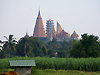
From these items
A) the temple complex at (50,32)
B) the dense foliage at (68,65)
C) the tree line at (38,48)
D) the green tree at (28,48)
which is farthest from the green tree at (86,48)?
the temple complex at (50,32)

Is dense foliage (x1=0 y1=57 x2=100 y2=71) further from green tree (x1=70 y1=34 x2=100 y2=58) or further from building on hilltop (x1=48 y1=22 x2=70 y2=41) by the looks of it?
building on hilltop (x1=48 y1=22 x2=70 y2=41)

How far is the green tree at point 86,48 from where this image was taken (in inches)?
1214

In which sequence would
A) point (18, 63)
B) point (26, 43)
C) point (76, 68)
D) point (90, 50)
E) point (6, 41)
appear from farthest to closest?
point (26, 43), point (6, 41), point (90, 50), point (76, 68), point (18, 63)

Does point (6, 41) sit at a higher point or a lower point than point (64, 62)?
higher

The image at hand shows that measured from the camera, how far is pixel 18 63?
49.0 ft

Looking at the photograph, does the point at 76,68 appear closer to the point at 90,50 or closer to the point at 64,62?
the point at 64,62

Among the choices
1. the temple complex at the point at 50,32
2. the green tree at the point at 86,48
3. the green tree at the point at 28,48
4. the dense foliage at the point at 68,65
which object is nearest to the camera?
the dense foliage at the point at 68,65

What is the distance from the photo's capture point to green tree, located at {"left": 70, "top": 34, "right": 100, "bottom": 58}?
30.8 metres

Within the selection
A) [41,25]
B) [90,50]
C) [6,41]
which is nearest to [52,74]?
[90,50]

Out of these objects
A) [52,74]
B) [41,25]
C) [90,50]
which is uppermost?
[41,25]

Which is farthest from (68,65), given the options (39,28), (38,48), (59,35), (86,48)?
(39,28)

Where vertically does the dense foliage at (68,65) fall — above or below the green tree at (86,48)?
below

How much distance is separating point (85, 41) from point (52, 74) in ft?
57.8

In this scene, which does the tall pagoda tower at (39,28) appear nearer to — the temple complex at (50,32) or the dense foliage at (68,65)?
the temple complex at (50,32)
